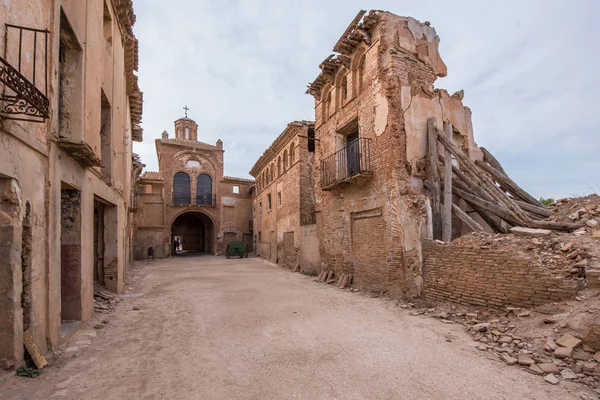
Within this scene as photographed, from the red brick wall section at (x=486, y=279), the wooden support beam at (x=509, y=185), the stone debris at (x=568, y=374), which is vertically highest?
the wooden support beam at (x=509, y=185)

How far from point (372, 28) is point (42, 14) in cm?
834

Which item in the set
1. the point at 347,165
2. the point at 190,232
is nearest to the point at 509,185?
the point at 347,165

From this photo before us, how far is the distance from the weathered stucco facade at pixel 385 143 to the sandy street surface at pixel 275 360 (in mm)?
2095

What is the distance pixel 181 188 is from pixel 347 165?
20.7 m

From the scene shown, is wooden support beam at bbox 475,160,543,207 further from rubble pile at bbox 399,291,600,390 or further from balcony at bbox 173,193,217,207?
balcony at bbox 173,193,217,207

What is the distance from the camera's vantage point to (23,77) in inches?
122

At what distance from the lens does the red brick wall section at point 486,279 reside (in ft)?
17.3

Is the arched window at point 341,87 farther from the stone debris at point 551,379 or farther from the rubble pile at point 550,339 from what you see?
the stone debris at point 551,379

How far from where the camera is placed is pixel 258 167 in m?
25.3

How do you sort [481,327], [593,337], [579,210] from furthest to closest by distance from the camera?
[579,210] → [481,327] → [593,337]

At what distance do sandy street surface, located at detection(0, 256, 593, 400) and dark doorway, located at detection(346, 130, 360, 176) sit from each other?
456 centimetres

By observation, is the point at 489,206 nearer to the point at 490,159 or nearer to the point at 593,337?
the point at 490,159

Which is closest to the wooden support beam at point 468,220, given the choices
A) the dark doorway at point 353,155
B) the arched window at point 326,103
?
the dark doorway at point 353,155

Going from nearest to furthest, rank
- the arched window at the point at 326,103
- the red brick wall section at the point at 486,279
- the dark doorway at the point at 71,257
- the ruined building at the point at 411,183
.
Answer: the red brick wall section at the point at 486,279, the dark doorway at the point at 71,257, the ruined building at the point at 411,183, the arched window at the point at 326,103
